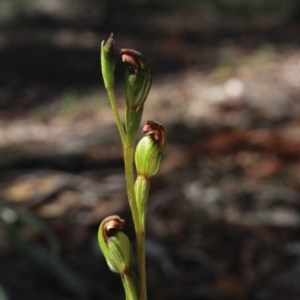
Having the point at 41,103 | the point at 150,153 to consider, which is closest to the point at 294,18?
the point at 41,103

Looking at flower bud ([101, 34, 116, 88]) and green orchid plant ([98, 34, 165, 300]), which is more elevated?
flower bud ([101, 34, 116, 88])

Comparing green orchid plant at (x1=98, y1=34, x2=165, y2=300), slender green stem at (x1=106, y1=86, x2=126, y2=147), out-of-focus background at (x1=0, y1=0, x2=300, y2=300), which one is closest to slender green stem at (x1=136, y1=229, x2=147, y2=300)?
green orchid plant at (x1=98, y1=34, x2=165, y2=300)

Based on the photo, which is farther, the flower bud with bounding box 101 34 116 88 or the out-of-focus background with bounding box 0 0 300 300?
the out-of-focus background with bounding box 0 0 300 300

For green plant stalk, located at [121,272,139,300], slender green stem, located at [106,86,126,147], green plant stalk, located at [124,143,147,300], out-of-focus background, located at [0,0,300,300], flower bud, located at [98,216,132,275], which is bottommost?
out-of-focus background, located at [0,0,300,300]

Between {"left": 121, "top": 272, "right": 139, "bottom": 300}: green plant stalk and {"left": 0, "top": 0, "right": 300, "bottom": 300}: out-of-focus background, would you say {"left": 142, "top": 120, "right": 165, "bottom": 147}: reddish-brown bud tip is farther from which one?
{"left": 0, "top": 0, "right": 300, "bottom": 300}: out-of-focus background

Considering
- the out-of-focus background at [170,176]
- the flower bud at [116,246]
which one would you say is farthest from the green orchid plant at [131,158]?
the out-of-focus background at [170,176]

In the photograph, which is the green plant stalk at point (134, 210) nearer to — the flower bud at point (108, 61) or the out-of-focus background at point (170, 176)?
the flower bud at point (108, 61)

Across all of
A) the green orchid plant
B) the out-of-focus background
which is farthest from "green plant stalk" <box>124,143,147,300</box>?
the out-of-focus background
